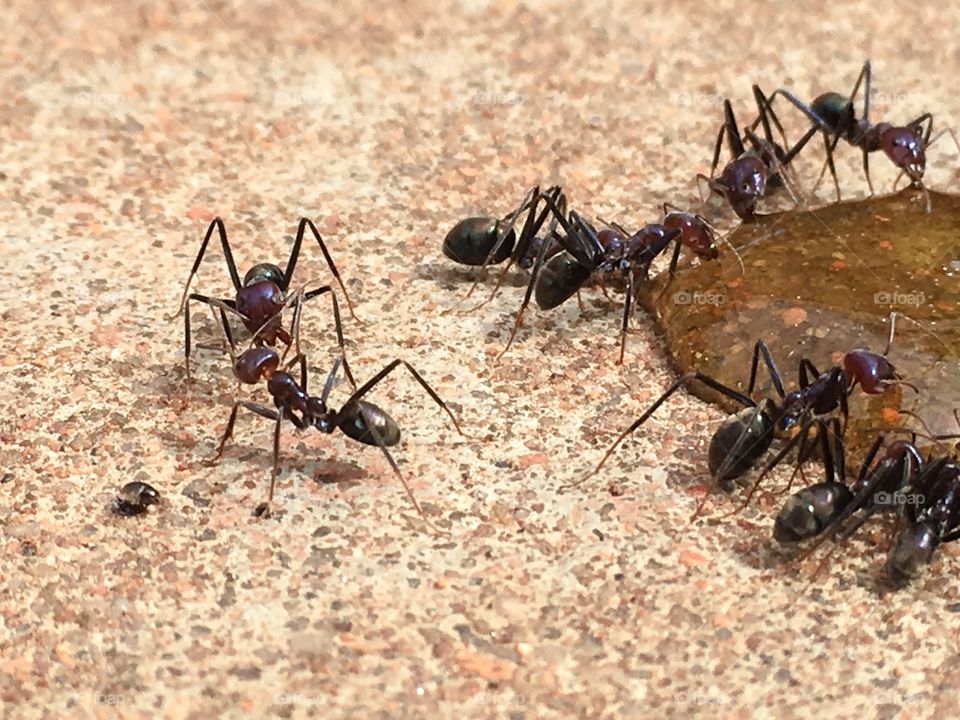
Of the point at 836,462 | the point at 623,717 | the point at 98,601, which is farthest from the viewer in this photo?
the point at 836,462

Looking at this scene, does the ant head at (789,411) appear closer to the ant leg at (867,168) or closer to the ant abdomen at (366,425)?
the ant abdomen at (366,425)

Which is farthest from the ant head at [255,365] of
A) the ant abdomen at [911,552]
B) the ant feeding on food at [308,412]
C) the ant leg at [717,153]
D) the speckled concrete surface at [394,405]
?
the ant leg at [717,153]

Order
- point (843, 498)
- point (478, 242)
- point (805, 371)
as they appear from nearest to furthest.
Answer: point (843, 498) → point (805, 371) → point (478, 242)

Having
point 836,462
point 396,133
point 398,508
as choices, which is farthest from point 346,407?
point 396,133

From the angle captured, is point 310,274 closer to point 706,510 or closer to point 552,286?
point 552,286

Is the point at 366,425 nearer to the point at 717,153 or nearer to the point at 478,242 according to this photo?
the point at 478,242

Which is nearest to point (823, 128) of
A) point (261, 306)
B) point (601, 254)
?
point (601, 254)
